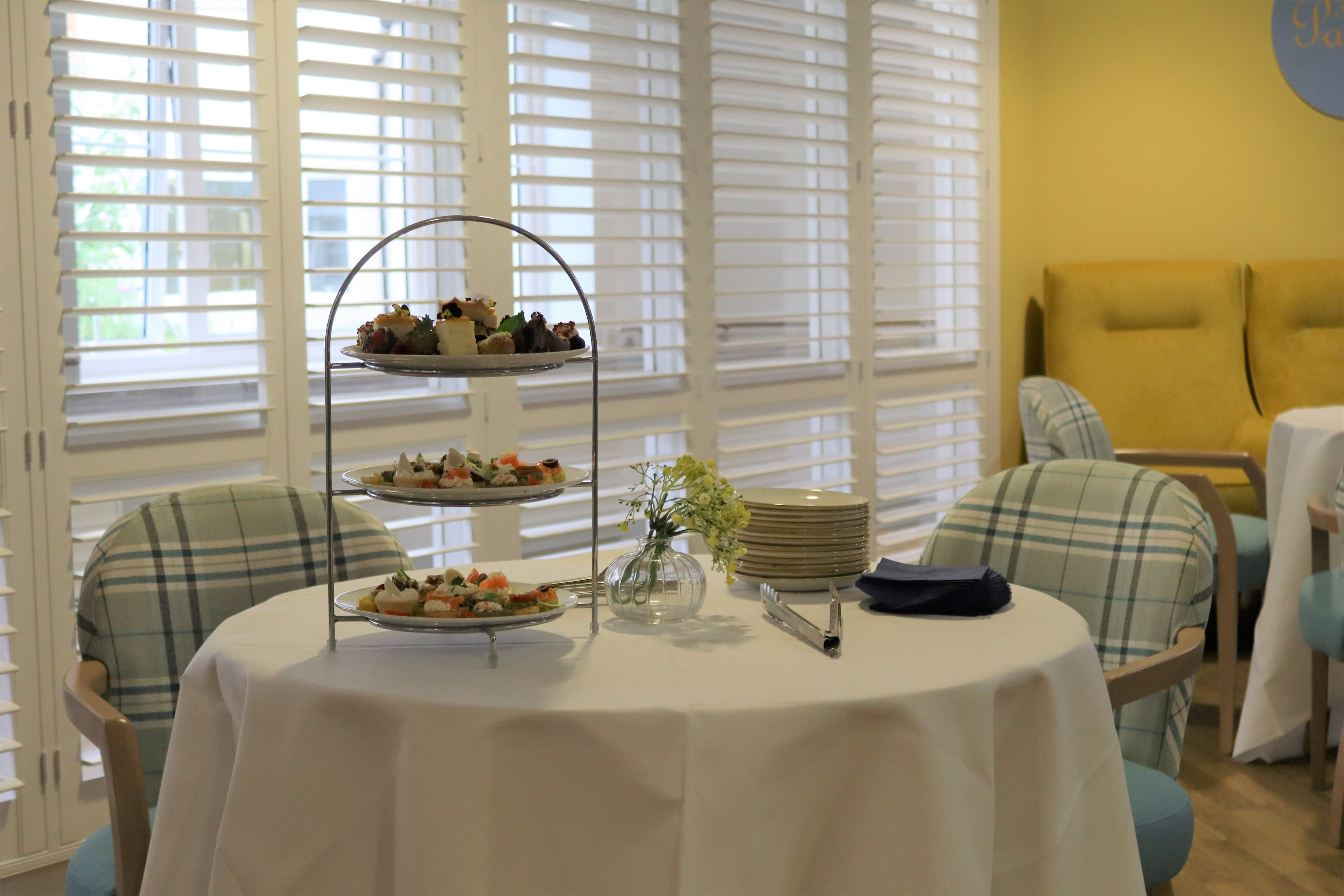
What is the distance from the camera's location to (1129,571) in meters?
1.91

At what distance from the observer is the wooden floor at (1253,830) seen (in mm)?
2477

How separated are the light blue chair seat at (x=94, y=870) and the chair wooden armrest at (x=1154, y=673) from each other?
124cm

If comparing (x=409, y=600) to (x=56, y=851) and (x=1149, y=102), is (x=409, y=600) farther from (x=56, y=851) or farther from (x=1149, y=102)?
(x=1149, y=102)

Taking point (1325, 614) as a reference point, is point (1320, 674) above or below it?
below

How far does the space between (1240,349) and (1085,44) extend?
133 centimetres

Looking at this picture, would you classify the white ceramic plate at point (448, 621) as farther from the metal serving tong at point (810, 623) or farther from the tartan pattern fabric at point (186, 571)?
the tartan pattern fabric at point (186, 571)

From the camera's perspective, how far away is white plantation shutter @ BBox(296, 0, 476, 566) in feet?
9.30

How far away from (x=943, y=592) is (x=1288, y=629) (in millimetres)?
1859

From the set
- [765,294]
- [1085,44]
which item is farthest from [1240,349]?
[765,294]

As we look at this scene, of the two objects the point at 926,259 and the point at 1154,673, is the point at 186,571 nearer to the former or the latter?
the point at 1154,673

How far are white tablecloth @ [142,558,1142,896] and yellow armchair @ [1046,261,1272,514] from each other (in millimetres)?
3245

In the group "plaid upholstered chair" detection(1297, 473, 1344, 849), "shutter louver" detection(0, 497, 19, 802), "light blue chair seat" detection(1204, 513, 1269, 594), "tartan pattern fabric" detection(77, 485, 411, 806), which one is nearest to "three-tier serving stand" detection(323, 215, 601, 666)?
"tartan pattern fabric" detection(77, 485, 411, 806)

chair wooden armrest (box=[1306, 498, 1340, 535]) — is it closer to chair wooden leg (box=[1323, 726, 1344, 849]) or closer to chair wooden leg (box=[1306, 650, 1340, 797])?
chair wooden leg (box=[1306, 650, 1340, 797])

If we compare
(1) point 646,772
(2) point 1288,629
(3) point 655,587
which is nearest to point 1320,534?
(2) point 1288,629
